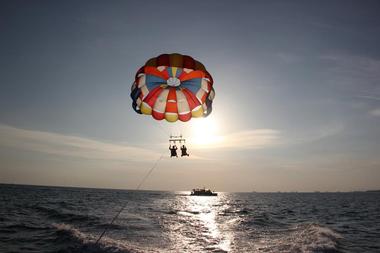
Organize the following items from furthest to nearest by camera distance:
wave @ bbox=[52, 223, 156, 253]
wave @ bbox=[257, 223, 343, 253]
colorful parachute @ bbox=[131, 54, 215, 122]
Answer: colorful parachute @ bbox=[131, 54, 215, 122] → wave @ bbox=[257, 223, 343, 253] → wave @ bbox=[52, 223, 156, 253]

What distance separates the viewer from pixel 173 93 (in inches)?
690

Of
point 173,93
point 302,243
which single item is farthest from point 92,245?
point 302,243

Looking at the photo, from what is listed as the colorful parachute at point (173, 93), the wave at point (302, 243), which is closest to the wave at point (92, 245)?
the wave at point (302, 243)

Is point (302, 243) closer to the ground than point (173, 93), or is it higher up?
closer to the ground

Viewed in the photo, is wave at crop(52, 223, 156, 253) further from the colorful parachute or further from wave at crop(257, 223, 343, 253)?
the colorful parachute

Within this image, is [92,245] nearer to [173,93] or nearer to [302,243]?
[173,93]

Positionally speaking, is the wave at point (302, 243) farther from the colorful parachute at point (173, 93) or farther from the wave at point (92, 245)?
the colorful parachute at point (173, 93)

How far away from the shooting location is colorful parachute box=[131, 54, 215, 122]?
16.8m

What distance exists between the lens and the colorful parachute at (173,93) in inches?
659

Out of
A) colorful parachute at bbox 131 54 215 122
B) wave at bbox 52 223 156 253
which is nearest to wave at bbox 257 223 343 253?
wave at bbox 52 223 156 253

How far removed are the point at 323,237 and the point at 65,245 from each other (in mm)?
14244

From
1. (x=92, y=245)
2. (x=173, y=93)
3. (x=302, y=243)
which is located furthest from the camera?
(x=173, y=93)

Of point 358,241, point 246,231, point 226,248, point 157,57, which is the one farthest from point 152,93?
point 358,241

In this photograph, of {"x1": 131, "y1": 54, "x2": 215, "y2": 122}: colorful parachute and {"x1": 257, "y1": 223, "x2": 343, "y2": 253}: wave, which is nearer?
{"x1": 257, "y1": 223, "x2": 343, "y2": 253}: wave
